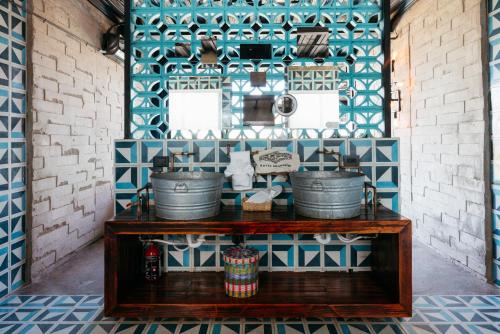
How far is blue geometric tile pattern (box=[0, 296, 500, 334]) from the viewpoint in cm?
234

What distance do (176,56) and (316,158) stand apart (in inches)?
65.1

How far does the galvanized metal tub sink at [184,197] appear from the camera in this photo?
92.1 inches

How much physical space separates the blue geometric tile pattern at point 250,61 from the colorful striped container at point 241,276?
3.88ft

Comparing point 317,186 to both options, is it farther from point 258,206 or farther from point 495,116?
point 495,116

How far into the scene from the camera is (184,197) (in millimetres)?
2352

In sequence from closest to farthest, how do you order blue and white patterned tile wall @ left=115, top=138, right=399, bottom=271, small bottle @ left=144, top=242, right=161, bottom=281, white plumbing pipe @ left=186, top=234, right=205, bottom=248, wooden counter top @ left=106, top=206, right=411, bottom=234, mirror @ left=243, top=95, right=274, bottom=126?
wooden counter top @ left=106, top=206, right=411, bottom=234
white plumbing pipe @ left=186, top=234, right=205, bottom=248
small bottle @ left=144, top=242, right=161, bottom=281
blue and white patterned tile wall @ left=115, top=138, right=399, bottom=271
mirror @ left=243, top=95, right=274, bottom=126

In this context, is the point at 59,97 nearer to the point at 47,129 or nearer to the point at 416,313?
the point at 47,129

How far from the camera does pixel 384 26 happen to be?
3.03 m

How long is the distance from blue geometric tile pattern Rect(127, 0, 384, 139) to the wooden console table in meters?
0.95

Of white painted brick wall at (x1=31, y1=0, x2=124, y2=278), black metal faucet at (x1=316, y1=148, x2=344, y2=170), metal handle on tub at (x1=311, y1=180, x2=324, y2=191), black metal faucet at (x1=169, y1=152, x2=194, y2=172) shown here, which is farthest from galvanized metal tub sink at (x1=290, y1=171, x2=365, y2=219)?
white painted brick wall at (x1=31, y1=0, x2=124, y2=278)

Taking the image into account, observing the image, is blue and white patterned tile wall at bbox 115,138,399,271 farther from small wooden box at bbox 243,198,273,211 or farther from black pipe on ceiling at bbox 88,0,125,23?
black pipe on ceiling at bbox 88,0,125,23

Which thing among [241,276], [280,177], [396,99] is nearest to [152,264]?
[241,276]

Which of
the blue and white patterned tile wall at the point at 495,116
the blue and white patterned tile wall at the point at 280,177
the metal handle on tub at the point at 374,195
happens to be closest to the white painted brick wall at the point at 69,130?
the blue and white patterned tile wall at the point at 280,177

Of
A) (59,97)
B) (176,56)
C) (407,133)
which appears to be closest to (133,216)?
(176,56)
